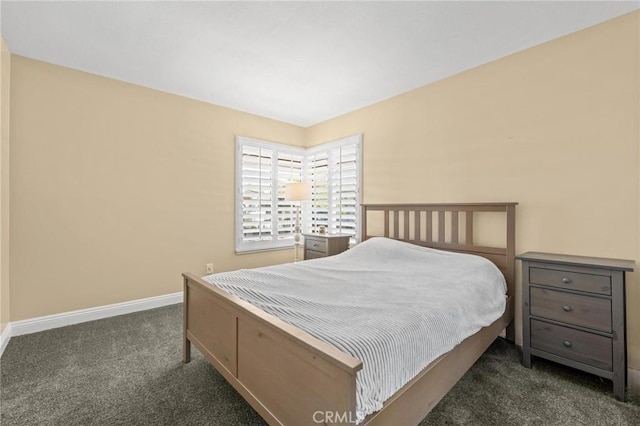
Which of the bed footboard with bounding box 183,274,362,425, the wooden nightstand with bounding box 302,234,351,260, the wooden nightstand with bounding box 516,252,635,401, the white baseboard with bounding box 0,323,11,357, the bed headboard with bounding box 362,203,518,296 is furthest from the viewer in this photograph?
the wooden nightstand with bounding box 302,234,351,260

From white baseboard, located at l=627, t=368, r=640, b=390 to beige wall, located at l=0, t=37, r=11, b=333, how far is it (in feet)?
15.0

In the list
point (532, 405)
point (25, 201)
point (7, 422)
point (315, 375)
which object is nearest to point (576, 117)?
point (532, 405)

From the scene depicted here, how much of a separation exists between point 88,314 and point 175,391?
5.63 feet

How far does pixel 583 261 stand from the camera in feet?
6.20

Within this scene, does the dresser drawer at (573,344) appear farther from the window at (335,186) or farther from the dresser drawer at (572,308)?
the window at (335,186)

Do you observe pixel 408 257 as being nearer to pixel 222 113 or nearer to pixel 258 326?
pixel 258 326

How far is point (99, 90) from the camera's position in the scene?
2.88m

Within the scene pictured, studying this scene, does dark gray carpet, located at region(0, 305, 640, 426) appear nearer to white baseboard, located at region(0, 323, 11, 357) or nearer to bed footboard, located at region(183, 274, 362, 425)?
white baseboard, located at region(0, 323, 11, 357)

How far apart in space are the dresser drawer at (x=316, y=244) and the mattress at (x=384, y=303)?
86cm

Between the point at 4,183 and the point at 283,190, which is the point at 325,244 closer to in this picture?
the point at 283,190

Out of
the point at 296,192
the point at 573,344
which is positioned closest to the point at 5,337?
the point at 296,192

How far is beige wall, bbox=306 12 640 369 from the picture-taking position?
198cm

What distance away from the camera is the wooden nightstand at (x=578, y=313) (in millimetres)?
1726

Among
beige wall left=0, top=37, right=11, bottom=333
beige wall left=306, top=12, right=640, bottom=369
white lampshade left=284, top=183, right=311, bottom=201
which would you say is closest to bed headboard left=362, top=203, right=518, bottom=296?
beige wall left=306, top=12, right=640, bottom=369
